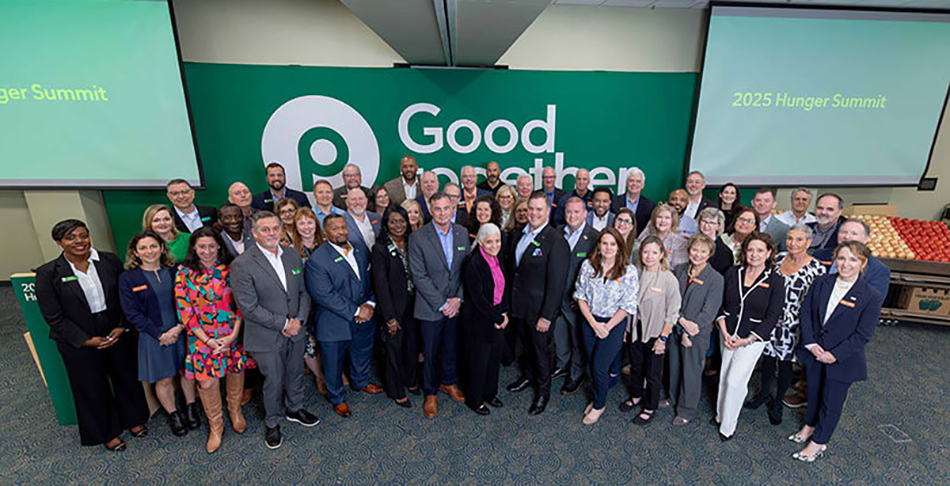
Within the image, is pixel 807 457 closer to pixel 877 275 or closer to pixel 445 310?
pixel 877 275

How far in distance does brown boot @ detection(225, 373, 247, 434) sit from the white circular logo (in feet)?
9.68

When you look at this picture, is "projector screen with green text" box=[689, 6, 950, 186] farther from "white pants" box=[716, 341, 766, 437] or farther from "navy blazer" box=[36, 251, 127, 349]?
"navy blazer" box=[36, 251, 127, 349]

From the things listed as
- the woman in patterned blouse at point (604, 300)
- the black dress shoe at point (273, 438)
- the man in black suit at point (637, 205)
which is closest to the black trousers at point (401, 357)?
the black dress shoe at point (273, 438)

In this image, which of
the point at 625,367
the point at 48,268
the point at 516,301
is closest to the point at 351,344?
the point at 516,301

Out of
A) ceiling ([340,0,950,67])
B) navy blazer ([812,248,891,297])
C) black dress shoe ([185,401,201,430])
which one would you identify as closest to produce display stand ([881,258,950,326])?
navy blazer ([812,248,891,297])

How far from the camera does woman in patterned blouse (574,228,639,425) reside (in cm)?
275

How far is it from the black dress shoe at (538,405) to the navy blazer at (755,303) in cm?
146

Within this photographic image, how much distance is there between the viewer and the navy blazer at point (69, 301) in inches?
94.4

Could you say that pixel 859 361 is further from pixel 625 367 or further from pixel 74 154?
pixel 74 154

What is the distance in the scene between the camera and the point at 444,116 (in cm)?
514

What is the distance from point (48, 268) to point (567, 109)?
202 inches

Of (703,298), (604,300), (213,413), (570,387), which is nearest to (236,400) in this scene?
(213,413)

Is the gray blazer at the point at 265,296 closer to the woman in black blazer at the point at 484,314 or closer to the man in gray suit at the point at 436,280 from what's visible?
the man in gray suit at the point at 436,280

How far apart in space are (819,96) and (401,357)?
19.5ft
